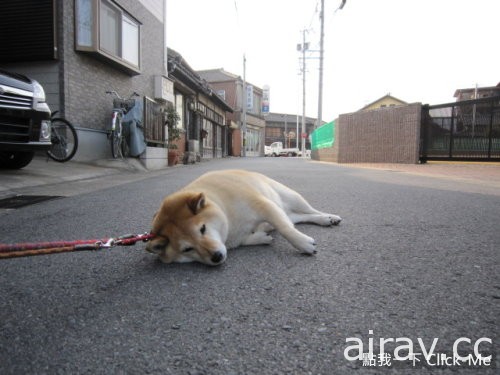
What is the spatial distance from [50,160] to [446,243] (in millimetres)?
7297

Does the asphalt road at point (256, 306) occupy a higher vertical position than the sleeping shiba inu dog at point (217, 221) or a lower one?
lower

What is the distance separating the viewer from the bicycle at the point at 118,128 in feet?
26.3

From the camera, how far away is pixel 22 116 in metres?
4.54

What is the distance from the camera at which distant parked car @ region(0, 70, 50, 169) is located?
4.31m

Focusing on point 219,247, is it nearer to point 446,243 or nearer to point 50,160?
point 446,243

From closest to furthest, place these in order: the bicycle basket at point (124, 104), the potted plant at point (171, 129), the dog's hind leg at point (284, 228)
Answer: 1. the dog's hind leg at point (284, 228)
2. the bicycle basket at point (124, 104)
3. the potted plant at point (171, 129)

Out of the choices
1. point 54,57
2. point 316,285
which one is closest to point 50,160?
point 54,57

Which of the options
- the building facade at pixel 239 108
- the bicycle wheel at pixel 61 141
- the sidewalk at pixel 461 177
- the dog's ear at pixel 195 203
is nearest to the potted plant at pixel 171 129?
the bicycle wheel at pixel 61 141

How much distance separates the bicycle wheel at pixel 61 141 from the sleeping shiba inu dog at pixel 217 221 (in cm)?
561

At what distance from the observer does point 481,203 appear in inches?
136

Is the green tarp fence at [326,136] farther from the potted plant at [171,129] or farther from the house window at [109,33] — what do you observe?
the house window at [109,33]

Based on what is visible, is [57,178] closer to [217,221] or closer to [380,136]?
[217,221]

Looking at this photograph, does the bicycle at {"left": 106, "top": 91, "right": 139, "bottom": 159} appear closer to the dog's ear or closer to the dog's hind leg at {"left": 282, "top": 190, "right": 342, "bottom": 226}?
the dog's hind leg at {"left": 282, "top": 190, "right": 342, "bottom": 226}

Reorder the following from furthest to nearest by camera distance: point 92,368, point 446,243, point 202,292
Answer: point 446,243
point 202,292
point 92,368
